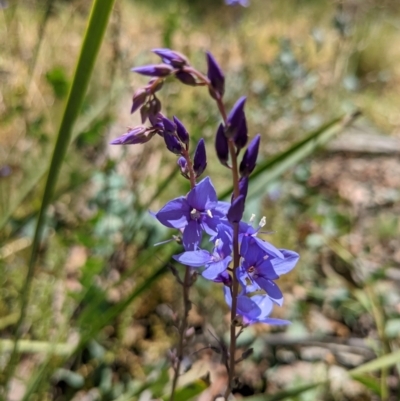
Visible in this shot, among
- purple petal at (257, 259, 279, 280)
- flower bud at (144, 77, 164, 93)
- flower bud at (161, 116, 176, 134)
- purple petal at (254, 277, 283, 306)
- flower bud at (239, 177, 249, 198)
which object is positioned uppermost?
flower bud at (144, 77, 164, 93)

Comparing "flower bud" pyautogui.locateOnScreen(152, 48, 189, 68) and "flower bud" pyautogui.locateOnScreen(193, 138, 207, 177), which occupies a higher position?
"flower bud" pyautogui.locateOnScreen(152, 48, 189, 68)

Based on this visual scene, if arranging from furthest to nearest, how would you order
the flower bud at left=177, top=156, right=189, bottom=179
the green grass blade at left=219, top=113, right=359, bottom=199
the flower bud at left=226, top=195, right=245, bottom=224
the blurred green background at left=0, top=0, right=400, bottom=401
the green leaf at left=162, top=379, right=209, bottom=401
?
the blurred green background at left=0, top=0, right=400, bottom=401
the green grass blade at left=219, top=113, right=359, bottom=199
the green leaf at left=162, top=379, right=209, bottom=401
the flower bud at left=177, top=156, right=189, bottom=179
the flower bud at left=226, top=195, right=245, bottom=224

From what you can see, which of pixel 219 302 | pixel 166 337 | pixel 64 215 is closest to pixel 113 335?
pixel 166 337

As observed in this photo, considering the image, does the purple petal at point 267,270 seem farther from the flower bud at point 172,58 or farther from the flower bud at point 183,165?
the flower bud at point 172,58

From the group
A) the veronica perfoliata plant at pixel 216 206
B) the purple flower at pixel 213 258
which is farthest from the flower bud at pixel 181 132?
the purple flower at pixel 213 258

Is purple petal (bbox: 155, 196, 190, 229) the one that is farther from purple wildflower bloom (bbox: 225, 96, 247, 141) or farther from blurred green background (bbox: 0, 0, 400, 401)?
blurred green background (bbox: 0, 0, 400, 401)

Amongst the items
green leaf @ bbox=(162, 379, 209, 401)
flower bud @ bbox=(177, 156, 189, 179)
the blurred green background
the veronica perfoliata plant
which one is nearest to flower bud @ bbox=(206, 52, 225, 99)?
the veronica perfoliata plant

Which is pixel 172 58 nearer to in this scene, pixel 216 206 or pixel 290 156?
pixel 216 206
